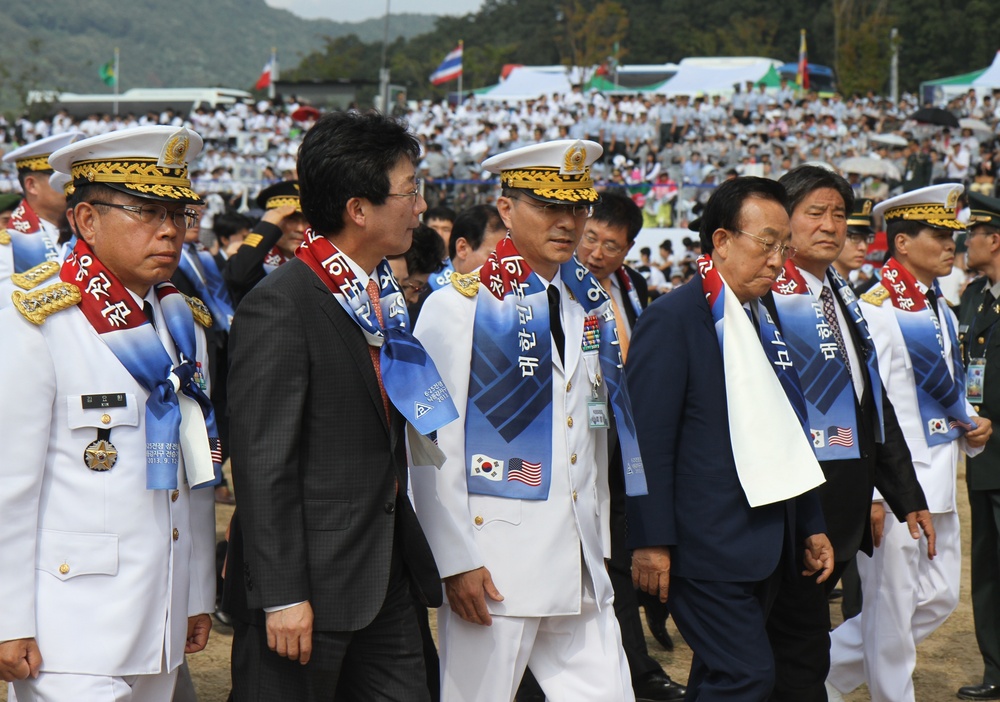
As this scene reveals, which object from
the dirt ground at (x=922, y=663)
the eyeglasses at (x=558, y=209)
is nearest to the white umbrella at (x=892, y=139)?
the dirt ground at (x=922, y=663)

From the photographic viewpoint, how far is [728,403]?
3.90 meters

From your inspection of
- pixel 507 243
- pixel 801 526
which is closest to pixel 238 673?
pixel 507 243

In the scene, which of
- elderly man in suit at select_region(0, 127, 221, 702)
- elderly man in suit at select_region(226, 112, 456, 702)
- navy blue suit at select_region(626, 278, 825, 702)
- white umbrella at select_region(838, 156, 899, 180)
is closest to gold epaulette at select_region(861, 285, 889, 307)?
navy blue suit at select_region(626, 278, 825, 702)

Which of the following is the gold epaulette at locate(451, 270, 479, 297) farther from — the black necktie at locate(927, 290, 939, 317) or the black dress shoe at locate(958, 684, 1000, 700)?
the black dress shoe at locate(958, 684, 1000, 700)

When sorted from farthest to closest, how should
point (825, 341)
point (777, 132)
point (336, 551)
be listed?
1. point (777, 132)
2. point (825, 341)
3. point (336, 551)

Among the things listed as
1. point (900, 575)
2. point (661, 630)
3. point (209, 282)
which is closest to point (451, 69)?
point (209, 282)

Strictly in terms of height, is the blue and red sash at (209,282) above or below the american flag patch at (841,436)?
above

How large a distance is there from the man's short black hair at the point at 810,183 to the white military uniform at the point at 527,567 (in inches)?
67.6

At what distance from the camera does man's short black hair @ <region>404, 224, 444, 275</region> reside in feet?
21.0

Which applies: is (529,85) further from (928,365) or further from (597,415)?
(597,415)

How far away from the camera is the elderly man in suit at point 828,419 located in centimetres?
436

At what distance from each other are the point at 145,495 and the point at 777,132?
86.3ft

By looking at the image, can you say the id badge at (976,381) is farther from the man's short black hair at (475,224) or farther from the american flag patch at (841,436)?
the man's short black hair at (475,224)

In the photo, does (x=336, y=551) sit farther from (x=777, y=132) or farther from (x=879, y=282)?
(x=777, y=132)
